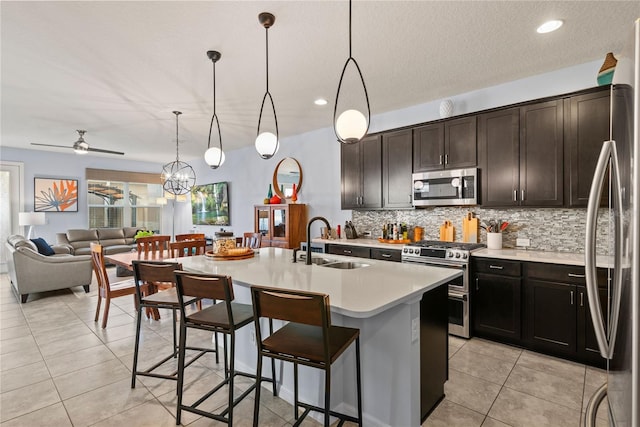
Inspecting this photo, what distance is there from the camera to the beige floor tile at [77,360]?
2.67 metres

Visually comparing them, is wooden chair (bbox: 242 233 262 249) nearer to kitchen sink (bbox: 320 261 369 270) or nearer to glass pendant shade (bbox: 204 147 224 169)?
glass pendant shade (bbox: 204 147 224 169)

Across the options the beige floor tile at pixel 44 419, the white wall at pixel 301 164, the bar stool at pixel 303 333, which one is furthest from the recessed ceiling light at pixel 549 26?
the beige floor tile at pixel 44 419

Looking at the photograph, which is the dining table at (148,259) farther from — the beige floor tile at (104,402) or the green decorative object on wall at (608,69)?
the green decorative object on wall at (608,69)

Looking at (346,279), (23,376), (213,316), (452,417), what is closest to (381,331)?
(346,279)

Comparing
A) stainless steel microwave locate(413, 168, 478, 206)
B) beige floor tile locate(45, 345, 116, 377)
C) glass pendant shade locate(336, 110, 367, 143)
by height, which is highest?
glass pendant shade locate(336, 110, 367, 143)

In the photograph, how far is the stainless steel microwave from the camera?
11.7 ft

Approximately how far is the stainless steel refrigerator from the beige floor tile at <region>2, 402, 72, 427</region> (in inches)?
109

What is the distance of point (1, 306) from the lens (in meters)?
4.42

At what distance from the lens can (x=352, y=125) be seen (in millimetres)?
2033

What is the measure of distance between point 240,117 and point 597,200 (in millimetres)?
4505

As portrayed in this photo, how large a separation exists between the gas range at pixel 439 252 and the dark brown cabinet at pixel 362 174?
957 millimetres

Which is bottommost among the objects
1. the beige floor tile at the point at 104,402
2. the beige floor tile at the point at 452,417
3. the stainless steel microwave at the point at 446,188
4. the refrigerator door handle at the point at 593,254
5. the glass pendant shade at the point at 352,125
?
the beige floor tile at the point at 452,417

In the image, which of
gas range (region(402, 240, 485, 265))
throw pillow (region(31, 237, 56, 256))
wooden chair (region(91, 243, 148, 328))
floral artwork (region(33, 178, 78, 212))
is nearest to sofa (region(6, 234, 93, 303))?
throw pillow (region(31, 237, 56, 256))

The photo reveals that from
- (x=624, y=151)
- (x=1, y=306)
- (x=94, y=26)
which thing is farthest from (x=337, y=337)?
(x=1, y=306)
